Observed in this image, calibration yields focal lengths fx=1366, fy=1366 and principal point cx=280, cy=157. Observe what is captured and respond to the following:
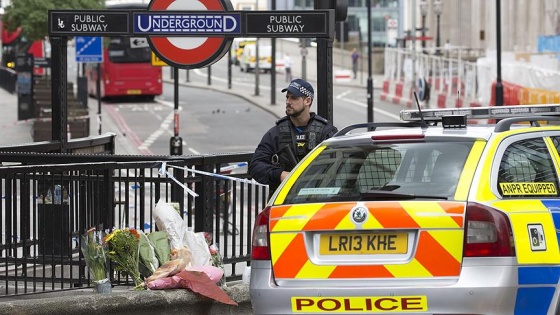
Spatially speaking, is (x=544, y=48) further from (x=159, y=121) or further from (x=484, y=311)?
(x=484, y=311)

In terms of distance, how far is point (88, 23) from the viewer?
11.3 metres

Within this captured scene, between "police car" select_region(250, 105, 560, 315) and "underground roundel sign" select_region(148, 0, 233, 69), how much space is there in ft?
11.4

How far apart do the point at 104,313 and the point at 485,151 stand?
3.21 metres

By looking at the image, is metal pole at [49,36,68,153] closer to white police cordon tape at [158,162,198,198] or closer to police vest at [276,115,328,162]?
white police cordon tape at [158,162,198,198]

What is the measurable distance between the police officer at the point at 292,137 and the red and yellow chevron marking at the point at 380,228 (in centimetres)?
196

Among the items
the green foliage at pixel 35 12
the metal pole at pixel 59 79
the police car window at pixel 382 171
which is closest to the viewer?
the police car window at pixel 382 171

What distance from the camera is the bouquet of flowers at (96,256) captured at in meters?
9.67

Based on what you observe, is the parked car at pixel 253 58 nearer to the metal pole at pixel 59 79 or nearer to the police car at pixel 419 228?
the metal pole at pixel 59 79

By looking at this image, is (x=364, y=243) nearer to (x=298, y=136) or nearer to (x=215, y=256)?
(x=298, y=136)

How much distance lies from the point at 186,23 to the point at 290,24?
0.85 m

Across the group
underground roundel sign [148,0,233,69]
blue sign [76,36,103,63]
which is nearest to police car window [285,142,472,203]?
underground roundel sign [148,0,233,69]

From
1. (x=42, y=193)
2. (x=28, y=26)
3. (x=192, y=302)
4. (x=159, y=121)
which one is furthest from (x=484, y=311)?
(x=28, y=26)

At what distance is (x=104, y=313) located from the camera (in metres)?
9.35

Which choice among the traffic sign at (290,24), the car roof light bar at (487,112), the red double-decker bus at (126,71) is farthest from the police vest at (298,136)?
the red double-decker bus at (126,71)
